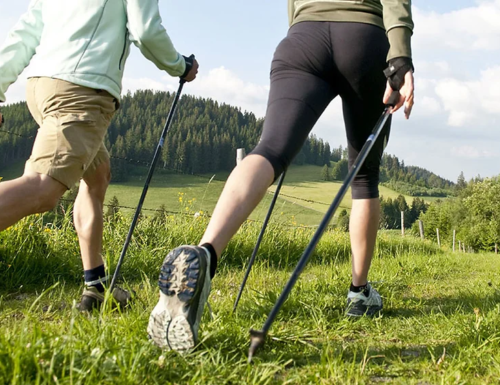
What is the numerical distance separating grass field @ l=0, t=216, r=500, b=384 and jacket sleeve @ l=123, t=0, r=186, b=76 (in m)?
1.10

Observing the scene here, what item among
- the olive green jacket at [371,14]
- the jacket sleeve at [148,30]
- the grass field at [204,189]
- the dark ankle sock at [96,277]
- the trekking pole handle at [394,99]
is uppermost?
the olive green jacket at [371,14]

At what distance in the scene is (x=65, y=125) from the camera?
7.41 feet

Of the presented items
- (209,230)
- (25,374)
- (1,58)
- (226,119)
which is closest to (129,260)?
(1,58)

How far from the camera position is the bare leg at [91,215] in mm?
2838

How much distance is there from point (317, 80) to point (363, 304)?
1259 millimetres

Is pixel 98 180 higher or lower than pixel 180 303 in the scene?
higher

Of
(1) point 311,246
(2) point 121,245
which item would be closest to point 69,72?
(1) point 311,246

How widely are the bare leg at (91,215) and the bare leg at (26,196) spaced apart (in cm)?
63

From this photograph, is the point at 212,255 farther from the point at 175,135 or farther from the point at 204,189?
the point at 175,135

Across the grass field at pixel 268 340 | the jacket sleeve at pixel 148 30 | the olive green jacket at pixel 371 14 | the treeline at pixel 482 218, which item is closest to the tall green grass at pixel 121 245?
the grass field at pixel 268 340

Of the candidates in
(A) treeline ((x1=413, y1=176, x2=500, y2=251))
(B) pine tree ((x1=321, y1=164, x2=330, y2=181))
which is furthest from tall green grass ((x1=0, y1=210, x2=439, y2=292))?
(B) pine tree ((x1=321, y1=164, x2=330, y2=181))

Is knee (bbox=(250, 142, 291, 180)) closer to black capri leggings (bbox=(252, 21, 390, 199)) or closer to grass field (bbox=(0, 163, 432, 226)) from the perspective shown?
black capri leggings (bbox=(252, 21, 390, 199))

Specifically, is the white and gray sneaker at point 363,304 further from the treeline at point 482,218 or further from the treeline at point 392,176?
the treeline at point 392,176

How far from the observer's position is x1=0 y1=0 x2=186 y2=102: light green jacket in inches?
92.7
